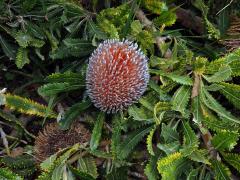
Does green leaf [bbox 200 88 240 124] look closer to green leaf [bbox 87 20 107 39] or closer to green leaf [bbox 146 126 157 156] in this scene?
green leaf [bbox 146 126 157 156]

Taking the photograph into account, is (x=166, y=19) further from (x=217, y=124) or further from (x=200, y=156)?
(x=200, y=156)

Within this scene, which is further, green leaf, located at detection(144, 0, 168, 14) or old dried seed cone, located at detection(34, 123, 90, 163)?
green leaf, located at detection(144, 0, 168, 14)

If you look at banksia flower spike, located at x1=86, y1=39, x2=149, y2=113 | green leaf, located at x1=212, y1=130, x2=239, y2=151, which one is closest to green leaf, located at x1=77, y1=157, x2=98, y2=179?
banksia flower spike, located at x1=86, y1=39, x2=149, y2=113

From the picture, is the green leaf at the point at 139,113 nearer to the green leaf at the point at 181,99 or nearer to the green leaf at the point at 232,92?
the green leaf at the point at 181,99

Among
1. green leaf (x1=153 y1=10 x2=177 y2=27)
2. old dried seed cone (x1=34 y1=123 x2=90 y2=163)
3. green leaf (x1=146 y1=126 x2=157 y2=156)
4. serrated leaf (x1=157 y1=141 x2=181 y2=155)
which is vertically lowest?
old dried seed cone (x1=34 y1=123 x2=90 y2=163)

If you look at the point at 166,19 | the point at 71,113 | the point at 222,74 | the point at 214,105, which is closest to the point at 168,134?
the point at 214,105

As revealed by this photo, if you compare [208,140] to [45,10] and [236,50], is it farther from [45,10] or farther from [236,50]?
[45,10]

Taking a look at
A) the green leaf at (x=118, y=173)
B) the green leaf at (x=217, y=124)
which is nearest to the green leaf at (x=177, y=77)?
the green leaf at (x=217, y=124)
